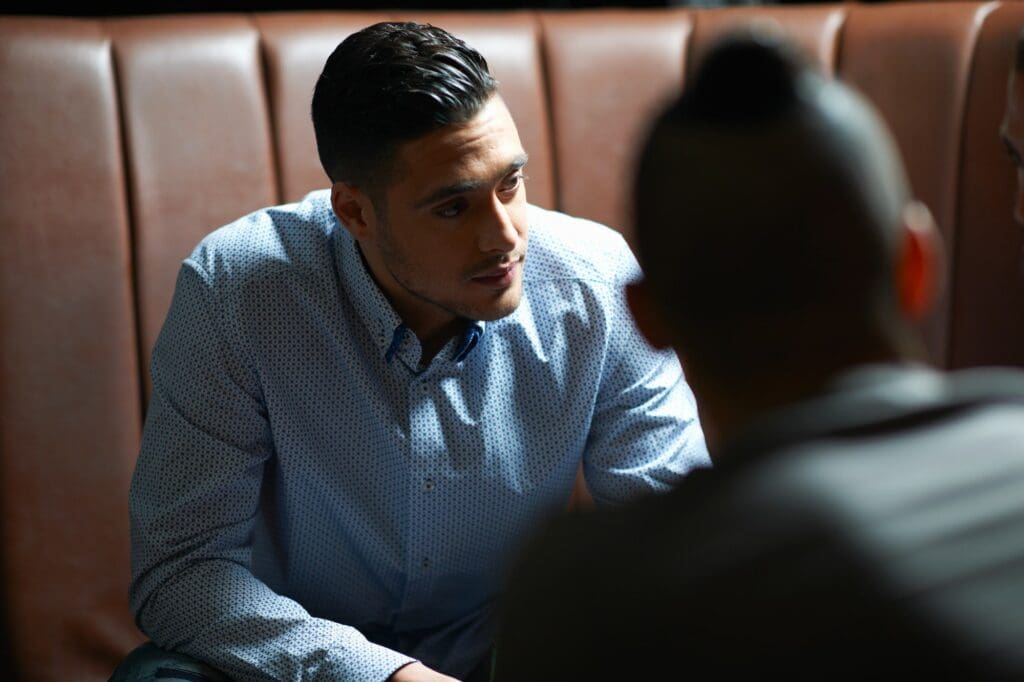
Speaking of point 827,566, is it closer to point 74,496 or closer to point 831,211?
point 831,211

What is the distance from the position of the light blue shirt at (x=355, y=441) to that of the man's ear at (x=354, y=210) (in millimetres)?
44

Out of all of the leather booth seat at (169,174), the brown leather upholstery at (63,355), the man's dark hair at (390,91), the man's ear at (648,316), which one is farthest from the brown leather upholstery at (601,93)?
the man's ear at (648,316)

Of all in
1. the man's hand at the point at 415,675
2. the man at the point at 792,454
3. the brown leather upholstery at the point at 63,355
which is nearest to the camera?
the man at the point at 792,454

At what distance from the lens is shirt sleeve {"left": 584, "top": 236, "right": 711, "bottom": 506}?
1.57 metres

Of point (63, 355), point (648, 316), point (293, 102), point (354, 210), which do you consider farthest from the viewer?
point (293, 102)

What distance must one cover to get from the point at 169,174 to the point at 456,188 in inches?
22.0

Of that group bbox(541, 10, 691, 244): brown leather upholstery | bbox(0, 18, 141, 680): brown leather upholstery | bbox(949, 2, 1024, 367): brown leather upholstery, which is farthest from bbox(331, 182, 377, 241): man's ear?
bbox(949, 2, 1024, 367): brown leather upholstery

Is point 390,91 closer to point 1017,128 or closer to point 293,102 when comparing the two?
point 293,102

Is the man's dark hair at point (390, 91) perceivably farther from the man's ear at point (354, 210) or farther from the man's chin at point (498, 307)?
the man's chin at point (498, 307)

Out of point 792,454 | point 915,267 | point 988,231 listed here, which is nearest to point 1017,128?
point 988,231

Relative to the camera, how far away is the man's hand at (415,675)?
1.39 m

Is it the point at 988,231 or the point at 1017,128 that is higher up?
the point at 1017,128

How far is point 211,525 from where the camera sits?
149cm

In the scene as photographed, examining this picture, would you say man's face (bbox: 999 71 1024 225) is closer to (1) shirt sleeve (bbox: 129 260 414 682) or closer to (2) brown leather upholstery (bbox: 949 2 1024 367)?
(2) brown leather upholstery (bbox: 949 2 1024 367)
